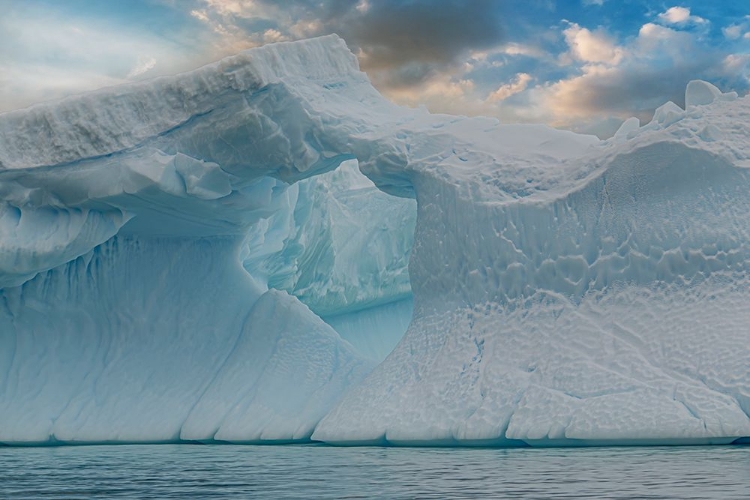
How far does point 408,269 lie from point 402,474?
19.8ft

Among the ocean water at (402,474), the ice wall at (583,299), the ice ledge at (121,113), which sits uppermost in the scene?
the ice ledge at (121,113)

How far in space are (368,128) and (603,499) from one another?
309 inches

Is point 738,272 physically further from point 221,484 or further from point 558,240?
point 221,484

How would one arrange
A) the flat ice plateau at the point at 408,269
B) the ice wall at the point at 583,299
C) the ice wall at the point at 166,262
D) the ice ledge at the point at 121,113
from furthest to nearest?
the ice wall at the point at 166,262 → the ice ledge at the point at 121,113 → the flat ice plateau at the point at 408,269 → the ice wall at the point at 583,299

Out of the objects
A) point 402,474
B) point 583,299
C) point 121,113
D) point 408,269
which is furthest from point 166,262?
point 402,474

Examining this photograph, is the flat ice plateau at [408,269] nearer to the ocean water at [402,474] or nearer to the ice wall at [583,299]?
the ice wall at [583,299]

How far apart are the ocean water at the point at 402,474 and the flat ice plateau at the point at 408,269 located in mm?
886

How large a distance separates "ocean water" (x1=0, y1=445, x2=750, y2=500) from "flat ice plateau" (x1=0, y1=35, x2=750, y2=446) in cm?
89

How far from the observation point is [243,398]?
11.8 m

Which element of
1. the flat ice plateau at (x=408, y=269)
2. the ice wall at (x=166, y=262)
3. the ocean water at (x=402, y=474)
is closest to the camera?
the ocean water at (x=402, y=474)

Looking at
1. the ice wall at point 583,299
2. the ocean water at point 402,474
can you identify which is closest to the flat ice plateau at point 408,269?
the ice wall at point 583,299

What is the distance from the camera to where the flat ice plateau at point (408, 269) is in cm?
891

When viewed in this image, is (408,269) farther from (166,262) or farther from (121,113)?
(121,113)

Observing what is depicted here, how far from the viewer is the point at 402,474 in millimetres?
6043
